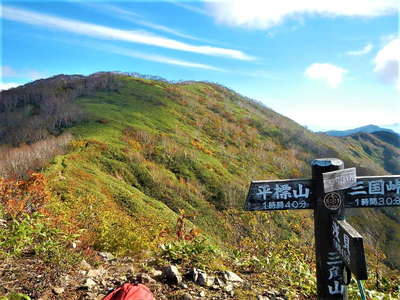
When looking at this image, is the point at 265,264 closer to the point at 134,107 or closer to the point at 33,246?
the point at 33,246

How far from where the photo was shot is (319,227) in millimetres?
3258

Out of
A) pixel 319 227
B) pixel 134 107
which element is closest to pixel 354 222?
pixel 134 107

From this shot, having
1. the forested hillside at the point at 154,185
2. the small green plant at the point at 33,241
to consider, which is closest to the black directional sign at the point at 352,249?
the forested hillside at the point at 154,185

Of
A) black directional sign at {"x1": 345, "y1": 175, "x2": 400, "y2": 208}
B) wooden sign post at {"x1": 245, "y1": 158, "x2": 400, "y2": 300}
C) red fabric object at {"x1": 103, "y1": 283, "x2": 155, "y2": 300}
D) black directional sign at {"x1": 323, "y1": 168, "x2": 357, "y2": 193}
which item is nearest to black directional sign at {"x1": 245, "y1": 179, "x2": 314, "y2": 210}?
wooden sign post at {"x1": 245, "y1": 158, "x2": 400, "y2": 300}

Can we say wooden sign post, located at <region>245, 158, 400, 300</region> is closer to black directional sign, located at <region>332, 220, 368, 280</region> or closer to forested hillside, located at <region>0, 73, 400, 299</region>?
black directional sign, located at <region>332, 220, 368, 280</region>

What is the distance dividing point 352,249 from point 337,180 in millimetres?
691

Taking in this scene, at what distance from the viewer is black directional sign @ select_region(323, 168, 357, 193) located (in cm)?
315

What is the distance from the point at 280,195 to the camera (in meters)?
3.45

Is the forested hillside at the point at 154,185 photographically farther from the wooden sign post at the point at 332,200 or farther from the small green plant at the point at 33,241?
the wooden sign post at the point at 332,200

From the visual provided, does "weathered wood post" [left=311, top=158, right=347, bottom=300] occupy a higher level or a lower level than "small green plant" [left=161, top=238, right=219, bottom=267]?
higher

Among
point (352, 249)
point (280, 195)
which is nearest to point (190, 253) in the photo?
point (280, 195)

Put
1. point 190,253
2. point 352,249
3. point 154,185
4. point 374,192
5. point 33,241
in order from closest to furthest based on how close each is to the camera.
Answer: point 352,249
point 374,192
point 33,241
point 190,253
point 154,185

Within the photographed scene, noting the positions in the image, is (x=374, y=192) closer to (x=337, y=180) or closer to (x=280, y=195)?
(x=337, y=180)

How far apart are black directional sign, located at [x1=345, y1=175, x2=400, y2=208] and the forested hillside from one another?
7.50 feet
